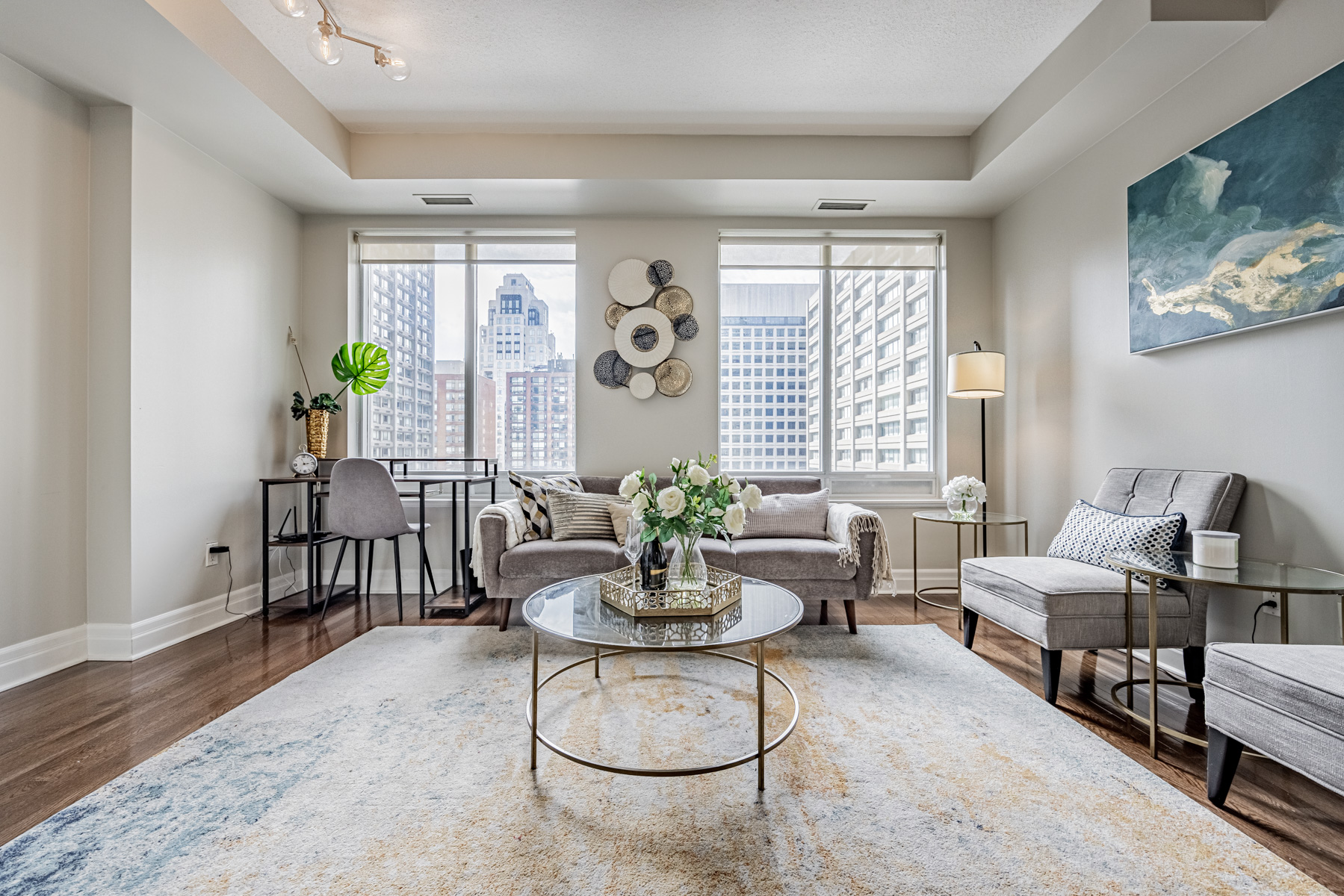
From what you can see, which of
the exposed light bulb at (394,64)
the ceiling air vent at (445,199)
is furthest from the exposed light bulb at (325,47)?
the ceiling air vent at (445,199)

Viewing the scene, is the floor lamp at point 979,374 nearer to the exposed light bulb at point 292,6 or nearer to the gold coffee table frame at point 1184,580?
the gold coffee table frame at point 1184,580

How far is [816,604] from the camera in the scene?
12.2 ft

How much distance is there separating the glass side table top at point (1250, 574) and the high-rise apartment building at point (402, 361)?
409 centimetres

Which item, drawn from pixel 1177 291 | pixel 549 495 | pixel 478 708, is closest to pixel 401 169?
pixel 549 495

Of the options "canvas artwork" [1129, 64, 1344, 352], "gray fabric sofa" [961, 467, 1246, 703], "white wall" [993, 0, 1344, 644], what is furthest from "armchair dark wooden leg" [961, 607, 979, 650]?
"canvas artwork" [1129, 64, 1344, 352]

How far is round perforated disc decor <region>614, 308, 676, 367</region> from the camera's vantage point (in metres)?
4.18

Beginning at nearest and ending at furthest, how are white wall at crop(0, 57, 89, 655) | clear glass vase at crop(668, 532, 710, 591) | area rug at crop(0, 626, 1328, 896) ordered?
area rug at crop(0, 626, 1328, 896) → clear glass vase at crop(668, 532, 710, 591) → white wall at crop(0, 57, 89, 655)

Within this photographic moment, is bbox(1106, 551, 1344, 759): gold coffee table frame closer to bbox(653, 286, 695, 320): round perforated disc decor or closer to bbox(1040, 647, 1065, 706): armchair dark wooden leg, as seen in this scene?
bbox(1040, 647, 1065, 706): armchair dark wooden leg

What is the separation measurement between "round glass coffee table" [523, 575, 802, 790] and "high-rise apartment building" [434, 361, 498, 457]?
7.86ft

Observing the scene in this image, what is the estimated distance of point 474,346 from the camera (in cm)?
439

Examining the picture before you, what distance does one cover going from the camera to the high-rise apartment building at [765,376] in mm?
4359

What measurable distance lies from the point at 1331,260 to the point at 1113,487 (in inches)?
45.2

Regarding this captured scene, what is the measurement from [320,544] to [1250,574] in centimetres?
425

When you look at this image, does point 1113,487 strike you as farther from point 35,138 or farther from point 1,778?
point 35,138
